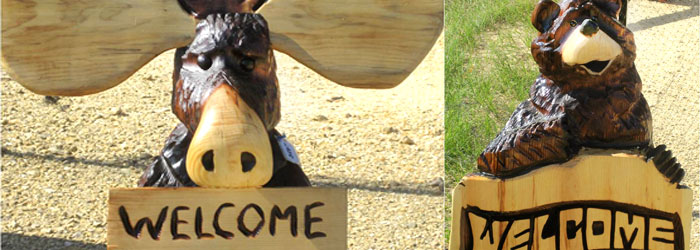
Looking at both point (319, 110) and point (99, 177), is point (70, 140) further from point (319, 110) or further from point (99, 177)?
point (319, 110)

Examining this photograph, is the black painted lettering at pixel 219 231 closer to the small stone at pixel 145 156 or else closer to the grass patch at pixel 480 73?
the grass patch at pixel 480 73

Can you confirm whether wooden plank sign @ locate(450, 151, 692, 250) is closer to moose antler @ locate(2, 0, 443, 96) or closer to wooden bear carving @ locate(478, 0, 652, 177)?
wooden bear carving @ locate(478, 0, 652, 177)

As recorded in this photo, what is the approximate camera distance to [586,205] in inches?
96.3

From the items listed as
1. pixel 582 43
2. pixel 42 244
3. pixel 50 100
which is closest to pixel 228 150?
pixel 582 43

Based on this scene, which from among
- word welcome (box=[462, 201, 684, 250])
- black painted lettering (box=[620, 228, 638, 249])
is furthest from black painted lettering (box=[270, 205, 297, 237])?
black painted lettering (box=[620, 228, 638, 249])

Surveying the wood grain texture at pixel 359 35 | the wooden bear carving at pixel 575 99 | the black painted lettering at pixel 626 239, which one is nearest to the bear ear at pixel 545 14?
the wooden bear carving at pixel 575 99

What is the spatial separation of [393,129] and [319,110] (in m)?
0.54

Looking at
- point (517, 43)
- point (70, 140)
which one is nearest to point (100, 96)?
point (70, 140)

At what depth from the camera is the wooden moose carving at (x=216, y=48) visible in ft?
6.73

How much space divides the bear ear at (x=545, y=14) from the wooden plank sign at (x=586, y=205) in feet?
1.25

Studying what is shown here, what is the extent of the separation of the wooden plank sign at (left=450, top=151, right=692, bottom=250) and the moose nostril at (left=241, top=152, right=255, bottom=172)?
0.79 metres

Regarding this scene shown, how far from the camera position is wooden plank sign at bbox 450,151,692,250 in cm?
243

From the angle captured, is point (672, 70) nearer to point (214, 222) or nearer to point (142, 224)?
point (214, 222)

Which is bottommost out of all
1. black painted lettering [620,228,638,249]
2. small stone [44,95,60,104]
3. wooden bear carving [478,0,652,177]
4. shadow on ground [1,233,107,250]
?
shadow on ground [1,233,107,250]
